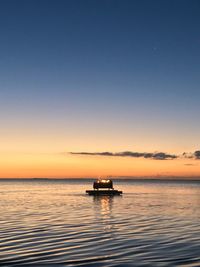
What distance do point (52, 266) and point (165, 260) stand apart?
7099 millimetres

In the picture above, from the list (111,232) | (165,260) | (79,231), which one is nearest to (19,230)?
(79,231)

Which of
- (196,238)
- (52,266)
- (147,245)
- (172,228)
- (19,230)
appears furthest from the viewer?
(172,228)

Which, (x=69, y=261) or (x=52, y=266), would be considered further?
(x=69, y=261)

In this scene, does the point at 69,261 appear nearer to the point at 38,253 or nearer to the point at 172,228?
the point at 38,253

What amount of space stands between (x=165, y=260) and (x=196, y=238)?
10.1 m

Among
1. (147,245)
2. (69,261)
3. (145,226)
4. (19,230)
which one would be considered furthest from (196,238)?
(19,230)

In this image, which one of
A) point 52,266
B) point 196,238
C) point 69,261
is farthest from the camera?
point 196,238

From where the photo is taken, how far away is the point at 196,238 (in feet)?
112

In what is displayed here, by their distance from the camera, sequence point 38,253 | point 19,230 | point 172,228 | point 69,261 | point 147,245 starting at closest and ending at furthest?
point 69,261 → point 38,253 → point 147,245 → point 19,230 → point 172,228

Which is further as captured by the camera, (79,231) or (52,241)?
(79,231)

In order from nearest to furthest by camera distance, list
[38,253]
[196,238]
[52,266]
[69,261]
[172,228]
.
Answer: [52,266] < [69,261] < [38,253] < [196,238] < [172,228]

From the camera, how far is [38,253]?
87.4 ft

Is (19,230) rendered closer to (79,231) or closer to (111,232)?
(79,231)

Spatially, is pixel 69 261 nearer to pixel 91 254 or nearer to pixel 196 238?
pixel 91 254
